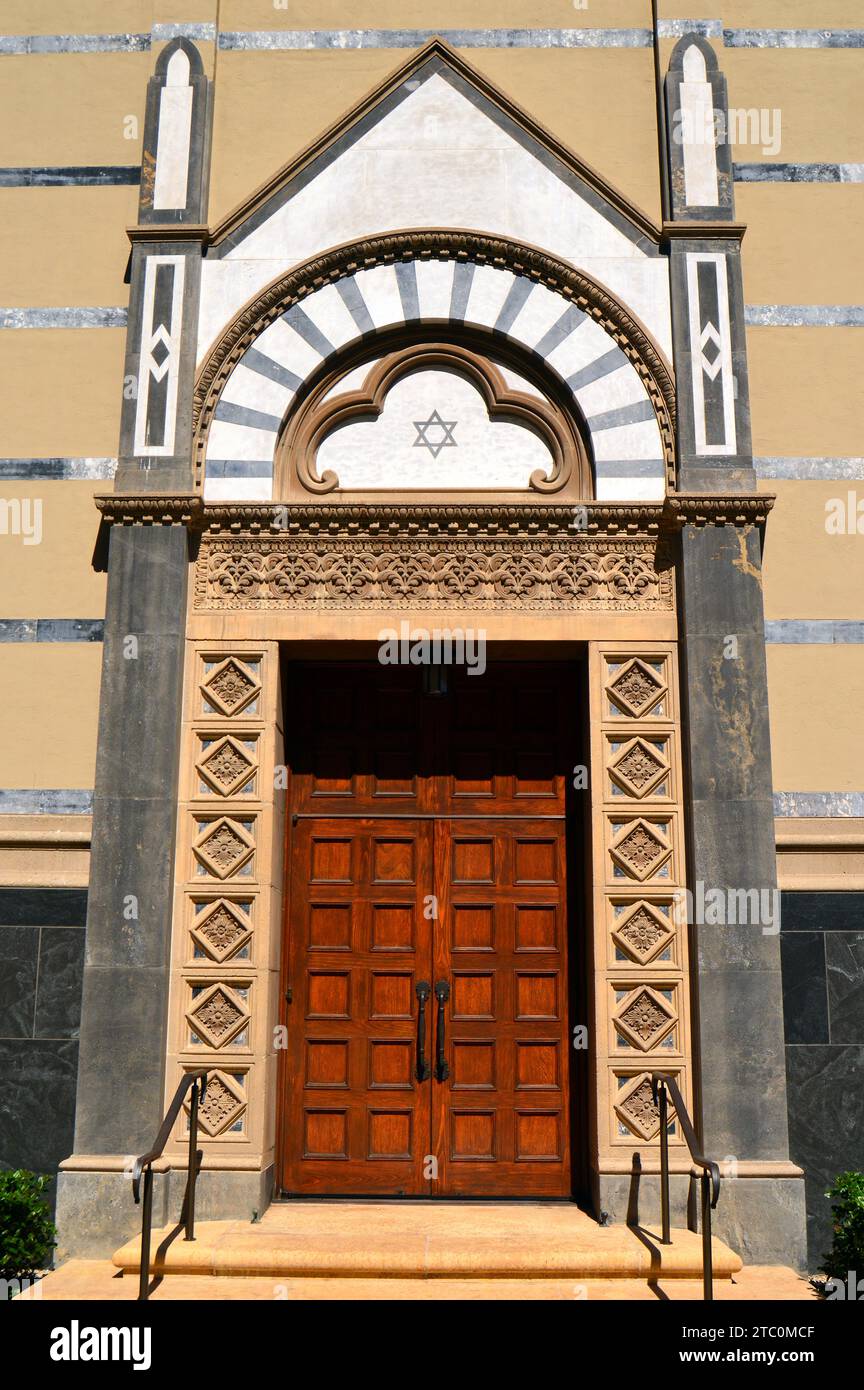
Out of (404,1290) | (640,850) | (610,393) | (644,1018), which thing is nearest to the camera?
(404,1290)

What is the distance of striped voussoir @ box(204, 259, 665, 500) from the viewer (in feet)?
30.3

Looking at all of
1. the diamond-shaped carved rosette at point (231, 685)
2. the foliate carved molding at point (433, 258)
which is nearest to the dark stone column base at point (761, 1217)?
the diamond-shaped carved rosette at point (231, 685)

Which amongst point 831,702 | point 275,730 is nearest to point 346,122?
point 275,730

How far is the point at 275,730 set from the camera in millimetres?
8930

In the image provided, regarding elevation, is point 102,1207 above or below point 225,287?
below

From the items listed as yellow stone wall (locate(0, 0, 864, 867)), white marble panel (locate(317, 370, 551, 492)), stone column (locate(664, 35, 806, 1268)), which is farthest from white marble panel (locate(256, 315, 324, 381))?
stone column (locate(664, 35, 806, 1268))

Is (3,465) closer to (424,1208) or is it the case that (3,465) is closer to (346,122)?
(346,122)

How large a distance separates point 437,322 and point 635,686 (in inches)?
127

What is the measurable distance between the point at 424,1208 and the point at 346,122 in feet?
27.2

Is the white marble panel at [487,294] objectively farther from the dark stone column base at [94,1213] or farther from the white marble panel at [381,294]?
the dark stone column base at [94,1213]

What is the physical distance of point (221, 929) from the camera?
8.62m

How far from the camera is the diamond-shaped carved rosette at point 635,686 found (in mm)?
8875

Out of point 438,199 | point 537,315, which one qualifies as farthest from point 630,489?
point 438,199

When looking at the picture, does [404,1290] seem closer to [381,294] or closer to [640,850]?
[640,850]
